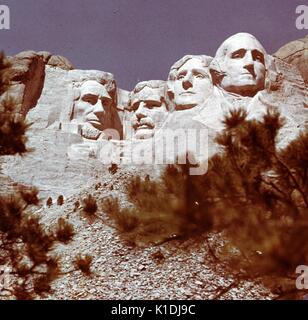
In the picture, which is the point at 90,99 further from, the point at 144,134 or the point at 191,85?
the point at 191,85

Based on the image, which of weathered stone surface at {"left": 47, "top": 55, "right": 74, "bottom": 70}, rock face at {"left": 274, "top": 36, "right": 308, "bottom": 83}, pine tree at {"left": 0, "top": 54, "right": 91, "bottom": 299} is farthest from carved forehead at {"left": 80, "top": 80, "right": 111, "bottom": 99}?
pine tree at {"left": 0, "top": 54, "right": 91, "bottom": 299}

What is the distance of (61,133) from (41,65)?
2188mm

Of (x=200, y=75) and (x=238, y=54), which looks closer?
(x=238, y=54)

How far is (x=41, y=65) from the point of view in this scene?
14641 mm

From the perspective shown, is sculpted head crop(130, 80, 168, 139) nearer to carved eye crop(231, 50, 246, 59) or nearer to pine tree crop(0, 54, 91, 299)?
carved eye crop(231, 50, 246, 59)

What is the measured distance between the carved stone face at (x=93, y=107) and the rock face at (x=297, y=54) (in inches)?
164

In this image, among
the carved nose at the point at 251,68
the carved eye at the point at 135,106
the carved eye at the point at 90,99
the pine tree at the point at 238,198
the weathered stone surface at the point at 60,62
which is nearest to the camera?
the pine tree at the point at 238,198

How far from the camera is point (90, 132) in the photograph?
13.4 meters

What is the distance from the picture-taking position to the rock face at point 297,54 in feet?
51.8

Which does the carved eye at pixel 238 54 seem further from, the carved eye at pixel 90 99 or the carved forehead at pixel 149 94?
the carved eye at pixel 90 99

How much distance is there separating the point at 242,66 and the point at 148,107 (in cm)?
218

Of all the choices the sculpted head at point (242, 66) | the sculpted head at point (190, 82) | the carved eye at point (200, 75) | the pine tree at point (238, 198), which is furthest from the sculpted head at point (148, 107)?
the pine tree at point (238, 198)

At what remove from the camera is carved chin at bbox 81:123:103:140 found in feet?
43.8

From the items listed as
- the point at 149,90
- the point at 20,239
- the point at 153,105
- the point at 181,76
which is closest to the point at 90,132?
the point at 153,105
